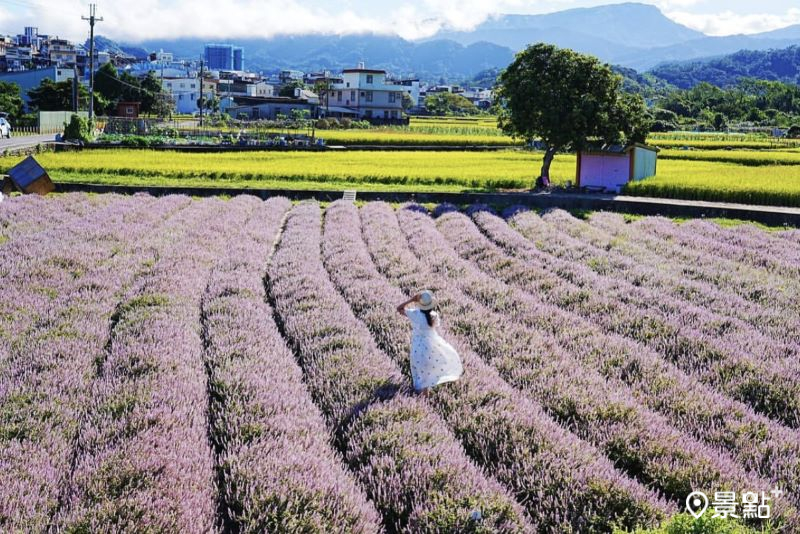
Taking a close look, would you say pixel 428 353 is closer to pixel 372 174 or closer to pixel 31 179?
pixel 31 179

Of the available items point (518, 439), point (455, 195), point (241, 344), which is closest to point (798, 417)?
point (518, 439)

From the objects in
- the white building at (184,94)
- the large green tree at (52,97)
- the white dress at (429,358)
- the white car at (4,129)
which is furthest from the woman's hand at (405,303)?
the white building at (184,94)

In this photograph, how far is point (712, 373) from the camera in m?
8.20

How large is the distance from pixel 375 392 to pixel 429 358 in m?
0.64

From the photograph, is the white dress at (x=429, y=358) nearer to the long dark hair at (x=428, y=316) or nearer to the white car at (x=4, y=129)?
the long dark hair at (x=428, y=316)

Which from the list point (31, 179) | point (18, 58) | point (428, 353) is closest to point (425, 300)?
point (428, 353)

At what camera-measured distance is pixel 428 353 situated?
7.53m

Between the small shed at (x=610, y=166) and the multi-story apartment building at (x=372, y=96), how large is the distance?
7127 cm

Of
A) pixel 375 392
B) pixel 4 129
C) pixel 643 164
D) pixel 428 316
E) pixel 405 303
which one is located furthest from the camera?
pixel 4 129

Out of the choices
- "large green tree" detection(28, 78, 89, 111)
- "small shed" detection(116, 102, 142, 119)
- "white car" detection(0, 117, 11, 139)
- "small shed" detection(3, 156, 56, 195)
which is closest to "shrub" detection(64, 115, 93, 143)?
"white car" detection(0, 117, 11, 139)

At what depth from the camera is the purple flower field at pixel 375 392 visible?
523 centimetres

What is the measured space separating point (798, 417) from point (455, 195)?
1856cm

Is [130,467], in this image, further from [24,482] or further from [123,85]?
[123,85]

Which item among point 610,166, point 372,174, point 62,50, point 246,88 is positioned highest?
point 62,50
